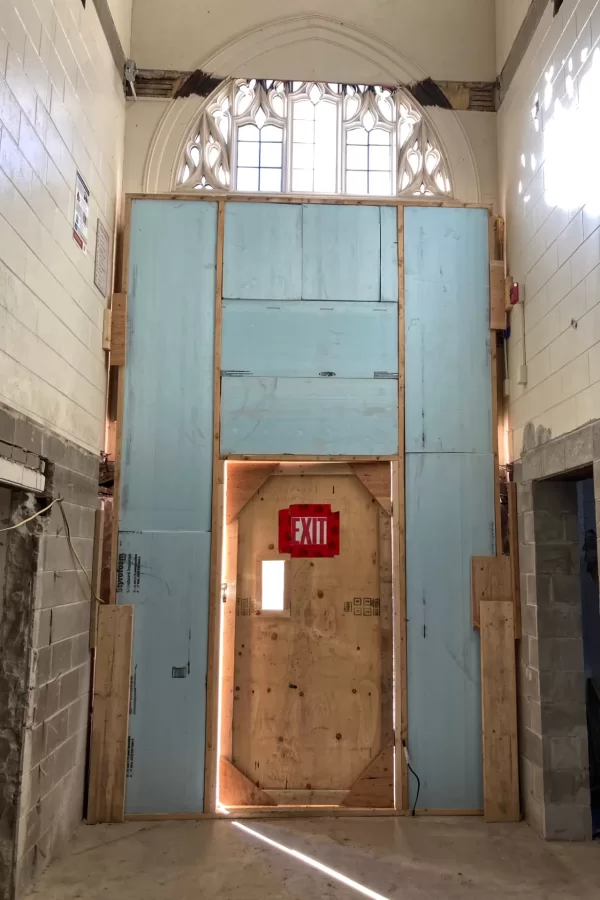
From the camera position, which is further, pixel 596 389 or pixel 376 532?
pixel 376 532

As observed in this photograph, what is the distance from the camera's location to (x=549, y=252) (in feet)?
13.4

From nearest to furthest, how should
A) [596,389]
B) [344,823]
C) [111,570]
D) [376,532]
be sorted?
1. [596,389]
2. [344,823]
3. [111,570]
4. [376,532]

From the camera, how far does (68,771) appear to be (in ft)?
12.9

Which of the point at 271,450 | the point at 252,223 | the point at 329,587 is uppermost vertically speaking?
the point at 252,223

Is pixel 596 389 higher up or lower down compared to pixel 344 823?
higher up

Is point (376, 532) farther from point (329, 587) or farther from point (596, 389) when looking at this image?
point (596, 389)

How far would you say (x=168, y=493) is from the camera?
4.63 meters

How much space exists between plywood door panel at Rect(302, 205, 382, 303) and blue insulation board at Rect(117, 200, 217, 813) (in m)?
0.66

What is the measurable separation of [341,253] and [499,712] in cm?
313

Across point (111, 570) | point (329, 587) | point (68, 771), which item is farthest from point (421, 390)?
point (68, 771)

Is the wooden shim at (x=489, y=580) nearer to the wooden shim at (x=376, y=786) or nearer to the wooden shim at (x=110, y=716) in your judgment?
the wooden shim at (x=376, y=786)

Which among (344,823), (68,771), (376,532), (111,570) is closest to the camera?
(68,771)

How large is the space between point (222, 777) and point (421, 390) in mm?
2802

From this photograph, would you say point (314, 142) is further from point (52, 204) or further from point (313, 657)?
point (313, 657)
